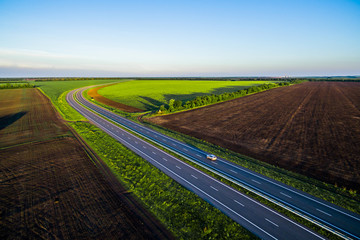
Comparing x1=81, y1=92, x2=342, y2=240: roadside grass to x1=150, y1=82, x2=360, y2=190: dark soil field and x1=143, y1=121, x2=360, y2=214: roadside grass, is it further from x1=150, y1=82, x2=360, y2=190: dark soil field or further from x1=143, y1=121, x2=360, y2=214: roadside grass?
x1=150, y1=82, x2=360, y2=190: dark soil field

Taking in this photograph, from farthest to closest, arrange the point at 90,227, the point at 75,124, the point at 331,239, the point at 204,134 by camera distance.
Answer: the point at 75,124, the point at 204,134, the point at 90,227, the point at 331,239

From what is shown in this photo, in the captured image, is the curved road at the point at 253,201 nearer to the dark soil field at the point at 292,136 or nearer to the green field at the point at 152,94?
the dark soil field at the point at 292,136

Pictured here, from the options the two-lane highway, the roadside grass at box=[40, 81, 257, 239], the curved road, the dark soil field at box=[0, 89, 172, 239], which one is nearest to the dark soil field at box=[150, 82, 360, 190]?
the curved road

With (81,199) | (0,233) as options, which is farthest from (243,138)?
(0,233)

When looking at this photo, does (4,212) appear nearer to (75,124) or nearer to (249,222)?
(249,222)

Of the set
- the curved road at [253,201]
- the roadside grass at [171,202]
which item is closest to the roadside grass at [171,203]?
the roadside grass at [171,202]
